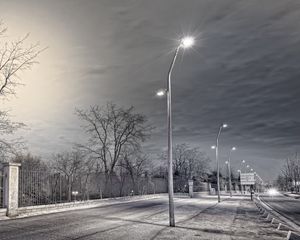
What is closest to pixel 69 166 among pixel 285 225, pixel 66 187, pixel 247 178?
pixel 66 187

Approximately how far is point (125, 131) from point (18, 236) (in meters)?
32.4

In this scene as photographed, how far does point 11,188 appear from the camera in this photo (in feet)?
61.9

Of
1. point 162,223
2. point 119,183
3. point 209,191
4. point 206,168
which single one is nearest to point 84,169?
point 119,183

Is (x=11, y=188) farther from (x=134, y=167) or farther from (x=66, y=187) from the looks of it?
(x=134, y=167)

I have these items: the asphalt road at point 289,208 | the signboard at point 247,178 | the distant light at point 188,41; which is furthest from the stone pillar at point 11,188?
the signboard at point 247,178

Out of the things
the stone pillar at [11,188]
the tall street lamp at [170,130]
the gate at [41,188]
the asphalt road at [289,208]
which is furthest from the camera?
the asphalt road at [289,208]

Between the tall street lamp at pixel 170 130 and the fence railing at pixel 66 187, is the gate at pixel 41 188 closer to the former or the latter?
the fence railing at pixel 66 187

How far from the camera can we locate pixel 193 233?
46.4 feet

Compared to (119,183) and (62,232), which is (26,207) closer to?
(62,232)

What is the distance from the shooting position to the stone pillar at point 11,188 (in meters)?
18.5

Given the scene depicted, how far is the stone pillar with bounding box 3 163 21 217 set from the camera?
18.5 m

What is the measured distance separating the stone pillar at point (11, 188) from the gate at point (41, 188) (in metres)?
0.56

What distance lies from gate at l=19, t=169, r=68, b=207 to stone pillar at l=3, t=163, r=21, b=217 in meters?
0.56

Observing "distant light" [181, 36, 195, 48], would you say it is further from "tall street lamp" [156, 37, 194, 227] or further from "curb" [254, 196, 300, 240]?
"curb" [254, 196, 300, 240]
